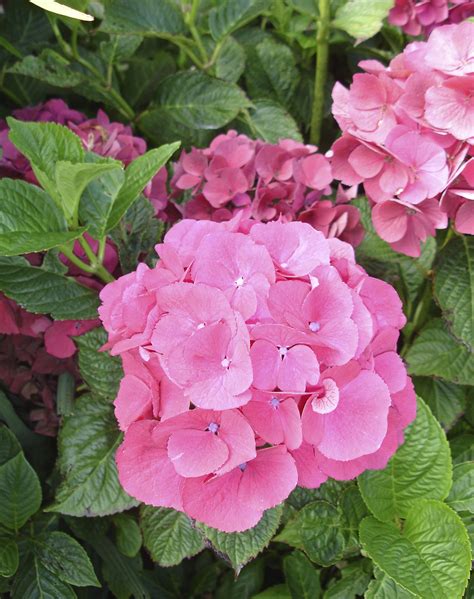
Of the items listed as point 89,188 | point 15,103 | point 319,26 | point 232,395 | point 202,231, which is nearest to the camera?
point 232,395

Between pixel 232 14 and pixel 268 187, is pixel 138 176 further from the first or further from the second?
pixel 232 14

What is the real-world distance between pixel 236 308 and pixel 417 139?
340 millimetres

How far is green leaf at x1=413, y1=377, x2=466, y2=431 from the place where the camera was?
3.29ft

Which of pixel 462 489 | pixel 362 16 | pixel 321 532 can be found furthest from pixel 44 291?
pixel 362 16

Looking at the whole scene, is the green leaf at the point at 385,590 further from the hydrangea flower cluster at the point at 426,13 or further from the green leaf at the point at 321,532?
the hydrangea flower cluster at the point at 426,13

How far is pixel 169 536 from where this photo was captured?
2.67 ft

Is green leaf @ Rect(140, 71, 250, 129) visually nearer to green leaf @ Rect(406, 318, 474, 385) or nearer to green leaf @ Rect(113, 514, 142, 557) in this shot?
green leaf @ Rect(406, 318, 474, 385)

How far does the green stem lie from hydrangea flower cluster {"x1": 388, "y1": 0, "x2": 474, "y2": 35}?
12 cm

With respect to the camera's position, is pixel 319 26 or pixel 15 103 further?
pixel 15 103

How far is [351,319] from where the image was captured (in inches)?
23.2

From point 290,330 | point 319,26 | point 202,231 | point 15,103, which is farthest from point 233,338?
point 15,103

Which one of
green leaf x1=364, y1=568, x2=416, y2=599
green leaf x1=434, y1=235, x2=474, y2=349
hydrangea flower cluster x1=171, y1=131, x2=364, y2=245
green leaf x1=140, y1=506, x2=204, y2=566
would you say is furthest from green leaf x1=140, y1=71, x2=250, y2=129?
green leaf x1=364, y1=568, x2=416, y2=599

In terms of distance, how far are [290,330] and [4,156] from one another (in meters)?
0.56

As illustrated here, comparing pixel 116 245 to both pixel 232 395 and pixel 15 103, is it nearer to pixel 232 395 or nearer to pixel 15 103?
pixel 232 395
